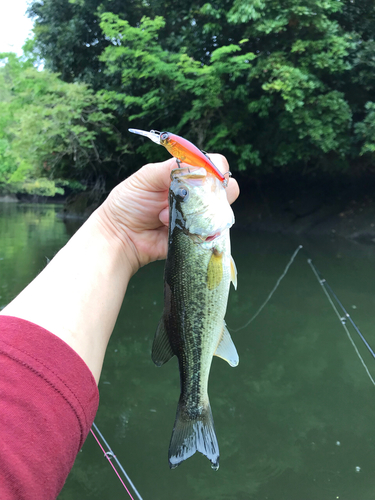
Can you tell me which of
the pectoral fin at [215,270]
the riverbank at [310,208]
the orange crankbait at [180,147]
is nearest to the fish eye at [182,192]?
the orange crankbait at [180,147]

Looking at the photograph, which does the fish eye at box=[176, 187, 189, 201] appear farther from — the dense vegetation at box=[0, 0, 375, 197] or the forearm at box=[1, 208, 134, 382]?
the dense vegetation at box=[0, 0, 375, 197]

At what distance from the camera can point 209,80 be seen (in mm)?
11555

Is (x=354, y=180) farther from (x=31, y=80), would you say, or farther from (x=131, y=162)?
(x=31, y=80)

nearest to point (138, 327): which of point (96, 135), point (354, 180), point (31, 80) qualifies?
point (96, 135)

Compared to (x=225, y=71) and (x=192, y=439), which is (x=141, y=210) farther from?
(x=225, y=71)

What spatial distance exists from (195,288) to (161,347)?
0.90ft

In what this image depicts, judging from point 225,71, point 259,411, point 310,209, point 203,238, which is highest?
point 225,71

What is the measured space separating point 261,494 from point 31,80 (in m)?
16.4

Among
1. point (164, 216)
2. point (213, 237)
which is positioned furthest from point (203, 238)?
point (164, 216)

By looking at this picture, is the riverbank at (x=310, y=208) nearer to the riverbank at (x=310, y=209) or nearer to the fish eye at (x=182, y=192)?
the riverbank at (x=310, y=209)

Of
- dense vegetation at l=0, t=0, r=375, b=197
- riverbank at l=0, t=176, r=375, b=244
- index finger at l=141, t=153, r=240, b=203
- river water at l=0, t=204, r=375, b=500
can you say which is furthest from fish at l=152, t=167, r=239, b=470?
riverbank at l=0, t=176, r=375, b=244

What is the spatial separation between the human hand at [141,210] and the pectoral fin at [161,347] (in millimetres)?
433

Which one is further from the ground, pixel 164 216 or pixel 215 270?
pixel 164 216

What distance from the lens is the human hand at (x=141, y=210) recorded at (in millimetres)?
1684
